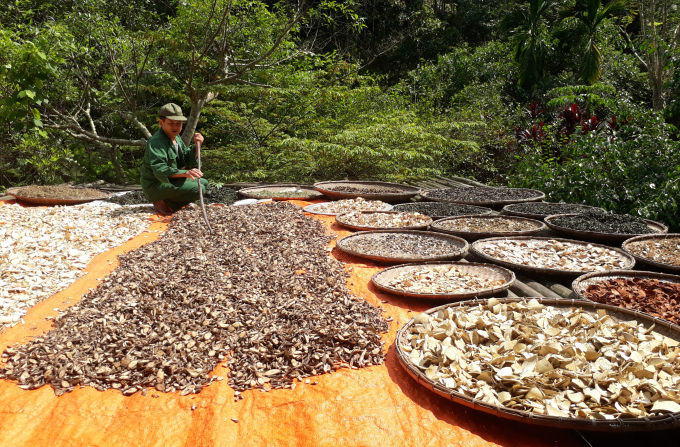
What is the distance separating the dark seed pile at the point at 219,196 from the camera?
4945 millimetres

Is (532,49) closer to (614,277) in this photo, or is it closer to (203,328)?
(614,277)

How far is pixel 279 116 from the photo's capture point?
7.56 m

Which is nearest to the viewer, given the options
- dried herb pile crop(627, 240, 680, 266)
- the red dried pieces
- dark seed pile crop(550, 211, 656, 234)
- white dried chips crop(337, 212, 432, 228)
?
the red dried pieces

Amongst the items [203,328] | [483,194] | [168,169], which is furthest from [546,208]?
[168,169]

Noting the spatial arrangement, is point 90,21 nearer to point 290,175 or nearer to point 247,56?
point 247,56

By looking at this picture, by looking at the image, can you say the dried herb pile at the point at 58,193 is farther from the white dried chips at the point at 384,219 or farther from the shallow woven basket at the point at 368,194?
the white dried chips at the point at 384,219

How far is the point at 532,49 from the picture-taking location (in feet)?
39.7

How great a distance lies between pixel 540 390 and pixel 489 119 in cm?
817

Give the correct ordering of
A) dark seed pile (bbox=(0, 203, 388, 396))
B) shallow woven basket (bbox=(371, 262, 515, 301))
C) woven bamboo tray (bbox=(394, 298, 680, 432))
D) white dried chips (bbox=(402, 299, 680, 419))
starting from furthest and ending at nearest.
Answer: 1. shallow woven basket (bbox=(371, 262, 515, 301))
2. dark seed pile (bbox=(0, 203, 388, 396))
3. white dried chips (bbox=(402, 299, 680, 419))
4. woven bamboo tray (bbox=(394, 298, 680, 432))

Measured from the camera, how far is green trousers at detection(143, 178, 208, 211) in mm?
4254

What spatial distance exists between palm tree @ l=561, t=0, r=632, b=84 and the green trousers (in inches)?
443

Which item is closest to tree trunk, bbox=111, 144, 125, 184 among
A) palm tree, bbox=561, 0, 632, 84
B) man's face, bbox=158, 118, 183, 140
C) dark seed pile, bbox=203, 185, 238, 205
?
dark seed pile, bbox=203, 185, 238, 205

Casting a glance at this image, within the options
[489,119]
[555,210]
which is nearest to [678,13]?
[489,119]

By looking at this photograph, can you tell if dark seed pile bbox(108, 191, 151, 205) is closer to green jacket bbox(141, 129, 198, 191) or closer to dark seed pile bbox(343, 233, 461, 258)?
green jacket bbox(141, 129, 198, 191)
